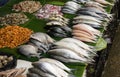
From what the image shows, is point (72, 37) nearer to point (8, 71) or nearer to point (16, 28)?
point (16, 28)

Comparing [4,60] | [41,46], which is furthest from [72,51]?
[4,60]

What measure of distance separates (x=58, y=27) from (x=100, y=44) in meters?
0.79

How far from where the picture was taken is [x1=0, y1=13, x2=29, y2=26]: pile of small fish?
6598mm

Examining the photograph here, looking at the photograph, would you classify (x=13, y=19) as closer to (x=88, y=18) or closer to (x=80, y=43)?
(x=88, y=18)

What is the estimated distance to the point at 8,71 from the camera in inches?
190

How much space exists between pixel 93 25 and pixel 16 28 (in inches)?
54.7

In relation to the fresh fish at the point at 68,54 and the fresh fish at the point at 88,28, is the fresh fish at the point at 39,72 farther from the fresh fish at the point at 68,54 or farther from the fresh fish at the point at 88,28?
the fresh fish at the point at 88,28

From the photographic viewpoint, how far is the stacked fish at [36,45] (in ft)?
18.0

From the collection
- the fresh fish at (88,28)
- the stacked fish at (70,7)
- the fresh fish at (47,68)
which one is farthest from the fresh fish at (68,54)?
the stacked fish at (70,7)

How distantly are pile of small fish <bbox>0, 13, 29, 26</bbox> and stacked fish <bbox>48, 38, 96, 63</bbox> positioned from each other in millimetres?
1342

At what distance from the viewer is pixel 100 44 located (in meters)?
6.12

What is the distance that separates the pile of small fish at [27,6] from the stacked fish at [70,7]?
0.59m

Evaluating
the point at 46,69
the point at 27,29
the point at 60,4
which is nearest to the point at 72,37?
the point at 27,29

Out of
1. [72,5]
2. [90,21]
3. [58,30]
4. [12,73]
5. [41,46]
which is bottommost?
[12,73]
